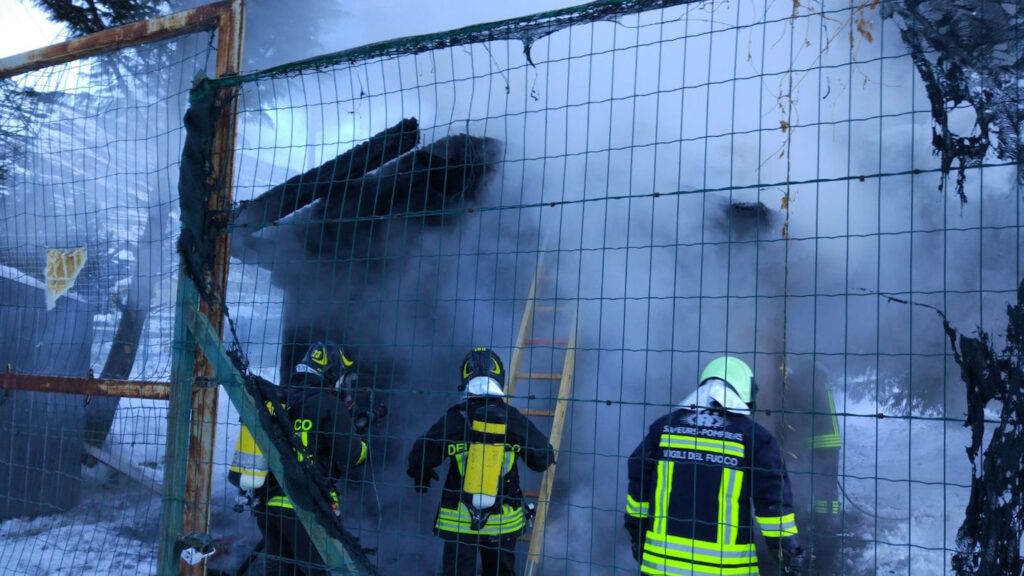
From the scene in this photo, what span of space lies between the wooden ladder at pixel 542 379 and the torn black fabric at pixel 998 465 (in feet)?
7.28

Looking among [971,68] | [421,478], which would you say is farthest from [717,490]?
[971,68]

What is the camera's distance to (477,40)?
3.11 metres

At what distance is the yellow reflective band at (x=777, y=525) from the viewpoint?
123 inches

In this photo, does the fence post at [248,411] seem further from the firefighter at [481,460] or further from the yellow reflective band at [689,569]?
the yellow reflective band at [689,569]

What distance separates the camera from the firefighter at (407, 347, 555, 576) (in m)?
4.16

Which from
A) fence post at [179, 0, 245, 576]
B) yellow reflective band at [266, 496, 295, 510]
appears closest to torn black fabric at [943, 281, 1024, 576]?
fence post at [179, 0, 245, 576]

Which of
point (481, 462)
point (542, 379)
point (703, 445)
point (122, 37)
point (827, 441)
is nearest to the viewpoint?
point (703, 445)

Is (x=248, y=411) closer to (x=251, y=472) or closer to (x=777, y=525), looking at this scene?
(x=251, y=472)

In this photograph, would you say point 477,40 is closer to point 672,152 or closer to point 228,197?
point 228,197

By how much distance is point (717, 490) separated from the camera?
126 inches

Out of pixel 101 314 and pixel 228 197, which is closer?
pixel 228 197

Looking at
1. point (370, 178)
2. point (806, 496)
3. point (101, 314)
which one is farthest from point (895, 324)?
point (101, 314)

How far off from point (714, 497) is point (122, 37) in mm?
3492

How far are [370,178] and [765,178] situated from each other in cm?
319
